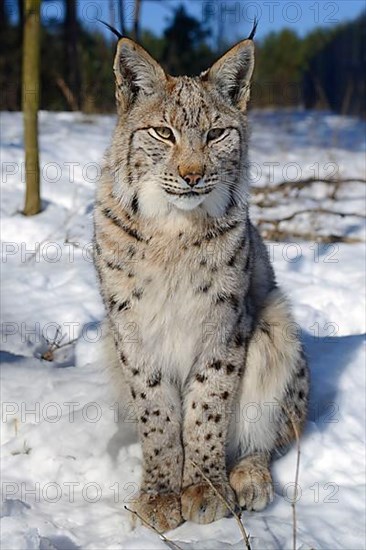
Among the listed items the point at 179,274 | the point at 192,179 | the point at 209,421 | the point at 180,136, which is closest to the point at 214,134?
the point at 180,136

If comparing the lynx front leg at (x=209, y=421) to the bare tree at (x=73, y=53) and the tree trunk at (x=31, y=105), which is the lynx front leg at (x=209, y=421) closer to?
the tree trunk at (x=31, y=105)

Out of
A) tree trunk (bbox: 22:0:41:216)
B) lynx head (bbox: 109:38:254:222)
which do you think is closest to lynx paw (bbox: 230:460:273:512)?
lynx head (bbox: 109:38:254:222)

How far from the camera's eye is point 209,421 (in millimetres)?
3215

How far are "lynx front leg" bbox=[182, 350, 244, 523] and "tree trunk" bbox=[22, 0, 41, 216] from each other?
10.1 ft

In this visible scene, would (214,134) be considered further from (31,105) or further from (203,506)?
(31,105)

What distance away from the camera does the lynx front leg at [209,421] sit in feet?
10.5

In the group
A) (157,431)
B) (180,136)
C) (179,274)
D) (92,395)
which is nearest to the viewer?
(180,136)

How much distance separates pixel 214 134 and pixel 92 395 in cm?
138

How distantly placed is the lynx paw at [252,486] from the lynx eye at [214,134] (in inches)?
53.1

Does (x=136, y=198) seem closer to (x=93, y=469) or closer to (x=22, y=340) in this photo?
(x=93, y=469)

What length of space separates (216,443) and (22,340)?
1.56 meters

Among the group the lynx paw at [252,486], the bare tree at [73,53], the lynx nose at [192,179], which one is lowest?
the lynx paw at [252,486]

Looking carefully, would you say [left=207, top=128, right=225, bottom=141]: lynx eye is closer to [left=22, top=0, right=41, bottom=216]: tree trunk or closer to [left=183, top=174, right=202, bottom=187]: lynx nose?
[left=183, top=174, right=202, bottom=187]: lynx nose

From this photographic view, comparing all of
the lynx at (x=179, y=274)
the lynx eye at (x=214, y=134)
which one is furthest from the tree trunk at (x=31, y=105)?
the lynx eye at (x=214, y=134)
